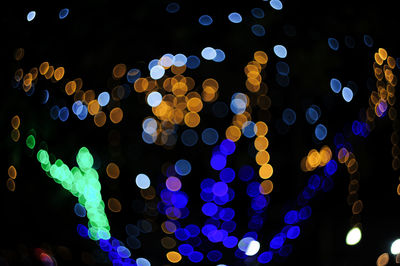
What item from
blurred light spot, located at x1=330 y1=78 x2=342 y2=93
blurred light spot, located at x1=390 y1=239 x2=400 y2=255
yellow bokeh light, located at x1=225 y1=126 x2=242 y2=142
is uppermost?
blurred light spot, located at x1=330 y1=78 x2=342 y2=93

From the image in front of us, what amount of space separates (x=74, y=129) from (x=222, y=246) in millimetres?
263

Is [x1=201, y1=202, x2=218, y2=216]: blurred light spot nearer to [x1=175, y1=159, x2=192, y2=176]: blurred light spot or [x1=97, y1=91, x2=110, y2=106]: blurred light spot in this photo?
[x1=175, y1=159, x2=192, y2=176]: blurred light spot

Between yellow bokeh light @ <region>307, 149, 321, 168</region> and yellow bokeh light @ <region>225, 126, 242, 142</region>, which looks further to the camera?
yellow bokeh light @ <region>225, 126, 242, 142</region>

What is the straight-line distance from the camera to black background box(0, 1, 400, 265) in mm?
502

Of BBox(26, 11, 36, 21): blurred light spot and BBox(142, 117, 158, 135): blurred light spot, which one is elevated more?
BBox(26, 11, 36, 21): blurred light spot

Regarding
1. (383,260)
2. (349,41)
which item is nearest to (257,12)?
(349,41)

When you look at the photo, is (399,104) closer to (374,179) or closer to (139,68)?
(374,179)

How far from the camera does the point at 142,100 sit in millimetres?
615

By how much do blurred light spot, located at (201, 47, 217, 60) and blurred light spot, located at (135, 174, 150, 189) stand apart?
200mm

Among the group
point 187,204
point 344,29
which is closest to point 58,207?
point 187,204

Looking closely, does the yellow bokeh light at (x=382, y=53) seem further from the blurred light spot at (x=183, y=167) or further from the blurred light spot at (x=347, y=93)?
the blurred light spot at (x=183, y=167)

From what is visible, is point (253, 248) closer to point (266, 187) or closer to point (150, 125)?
point (266, 187)

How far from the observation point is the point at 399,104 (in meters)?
0.56

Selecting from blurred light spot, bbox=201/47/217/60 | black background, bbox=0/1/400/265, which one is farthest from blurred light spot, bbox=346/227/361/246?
blurred light spot, bbox=201/47/217/60
